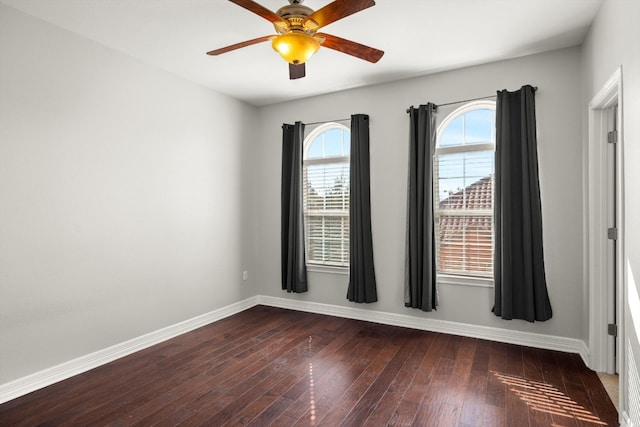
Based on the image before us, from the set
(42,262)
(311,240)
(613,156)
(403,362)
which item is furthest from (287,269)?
(613,156)

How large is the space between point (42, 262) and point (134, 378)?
1.13 m

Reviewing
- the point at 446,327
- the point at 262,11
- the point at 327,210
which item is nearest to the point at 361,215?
the point at 327,210

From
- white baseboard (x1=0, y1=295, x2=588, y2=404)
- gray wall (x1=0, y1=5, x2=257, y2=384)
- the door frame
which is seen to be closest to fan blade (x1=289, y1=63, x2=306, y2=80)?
gray wall (x1=0, y1=5, x2=257, y2=384)

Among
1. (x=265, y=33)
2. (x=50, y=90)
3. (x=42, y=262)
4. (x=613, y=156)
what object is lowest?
(x=42, y=262)

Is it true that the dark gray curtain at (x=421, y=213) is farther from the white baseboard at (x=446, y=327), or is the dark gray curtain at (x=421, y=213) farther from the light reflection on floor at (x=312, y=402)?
the light reflection on floor at (x=312, y=402)

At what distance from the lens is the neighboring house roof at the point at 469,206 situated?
12.6ft

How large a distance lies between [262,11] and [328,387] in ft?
8.35

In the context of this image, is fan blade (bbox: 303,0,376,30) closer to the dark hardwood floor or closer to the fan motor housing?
the fan motor housing

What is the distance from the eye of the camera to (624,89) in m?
2.23

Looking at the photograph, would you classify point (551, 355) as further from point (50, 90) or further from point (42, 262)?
point (50, 90)

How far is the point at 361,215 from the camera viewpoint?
4336mm

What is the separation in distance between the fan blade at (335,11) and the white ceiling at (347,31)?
44 centimetres

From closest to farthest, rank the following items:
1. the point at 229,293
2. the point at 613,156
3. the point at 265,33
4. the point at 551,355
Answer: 1. the point at 613,156
2. the point at 265,33
3. the point at 551,355
4. the point at 229,293

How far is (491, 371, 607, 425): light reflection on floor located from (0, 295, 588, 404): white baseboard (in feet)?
2.39
